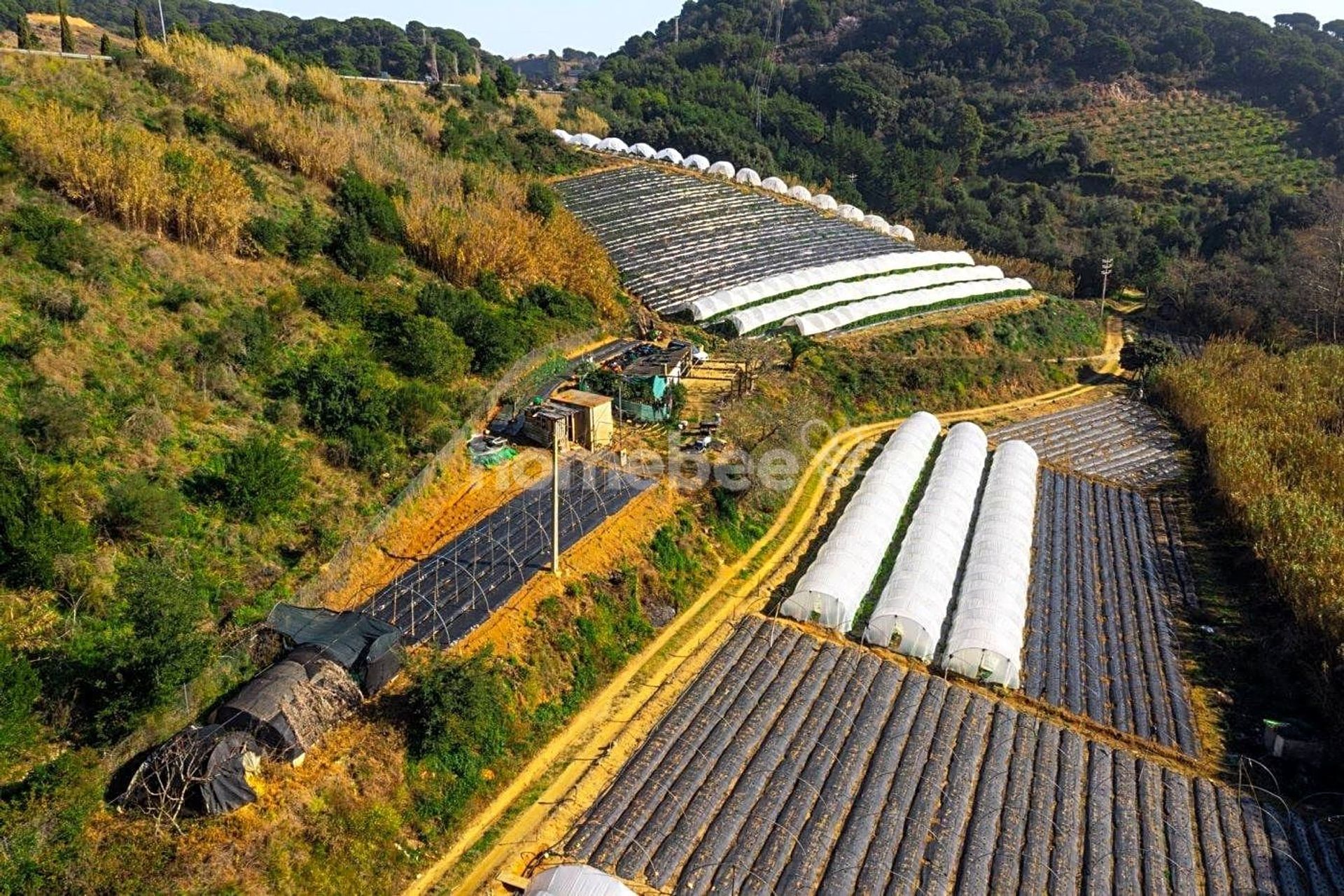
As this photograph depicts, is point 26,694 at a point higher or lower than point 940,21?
lower

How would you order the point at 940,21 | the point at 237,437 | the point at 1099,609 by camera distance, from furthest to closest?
the point at 940,21 → the point at 1099,609 → the point at 237,437

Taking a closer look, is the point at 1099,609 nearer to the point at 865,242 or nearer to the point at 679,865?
the point at 679,865

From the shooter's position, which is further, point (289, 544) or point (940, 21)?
point (940, 21)

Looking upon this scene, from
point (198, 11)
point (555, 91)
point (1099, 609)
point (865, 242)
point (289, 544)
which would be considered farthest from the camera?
point (198, 11)

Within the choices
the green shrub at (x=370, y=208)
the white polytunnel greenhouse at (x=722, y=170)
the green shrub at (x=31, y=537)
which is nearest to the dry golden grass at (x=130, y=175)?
the green shrub at (x=370, y=208)

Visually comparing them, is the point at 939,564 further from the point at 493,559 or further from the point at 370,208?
the point at 370,208

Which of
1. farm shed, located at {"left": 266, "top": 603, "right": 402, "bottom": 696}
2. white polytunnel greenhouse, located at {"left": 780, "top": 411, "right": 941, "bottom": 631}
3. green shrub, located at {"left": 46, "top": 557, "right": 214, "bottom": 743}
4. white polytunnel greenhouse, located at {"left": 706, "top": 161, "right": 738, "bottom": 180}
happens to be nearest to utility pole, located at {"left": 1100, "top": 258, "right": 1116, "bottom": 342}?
white polytunnel greenhouse, located at {"left": 780, "top": 411, "right": 941, "bottom": 631}

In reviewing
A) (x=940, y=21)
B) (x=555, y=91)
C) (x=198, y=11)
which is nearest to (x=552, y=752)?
(x=555, y=91)

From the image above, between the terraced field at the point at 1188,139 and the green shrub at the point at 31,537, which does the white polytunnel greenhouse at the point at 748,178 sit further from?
the green shrub at the point at 31,537
